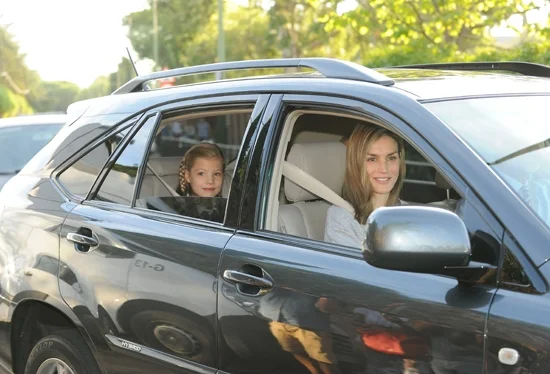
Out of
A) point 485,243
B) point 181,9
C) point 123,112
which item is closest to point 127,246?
point 123,112

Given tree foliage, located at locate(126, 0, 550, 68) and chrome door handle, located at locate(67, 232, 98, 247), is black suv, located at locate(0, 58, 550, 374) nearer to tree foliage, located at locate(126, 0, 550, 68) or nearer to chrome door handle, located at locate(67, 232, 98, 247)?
chrome door handle, located at locate(67, 232, 98, 247)

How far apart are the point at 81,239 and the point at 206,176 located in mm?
939

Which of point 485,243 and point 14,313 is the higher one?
point 485,243

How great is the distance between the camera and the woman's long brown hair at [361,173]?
3.45 meters

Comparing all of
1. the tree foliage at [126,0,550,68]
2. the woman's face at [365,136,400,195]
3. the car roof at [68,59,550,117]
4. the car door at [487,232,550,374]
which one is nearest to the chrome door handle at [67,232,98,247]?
the car roof at [68,59,550,117]

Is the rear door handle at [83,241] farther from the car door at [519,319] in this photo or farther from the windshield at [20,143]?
the windshield at [20,143]

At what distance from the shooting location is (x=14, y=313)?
4.06 metres

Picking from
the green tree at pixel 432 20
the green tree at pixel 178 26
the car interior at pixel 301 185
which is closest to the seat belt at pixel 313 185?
the car interior at pixel 301 185

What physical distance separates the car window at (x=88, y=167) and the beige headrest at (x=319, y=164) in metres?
0.72

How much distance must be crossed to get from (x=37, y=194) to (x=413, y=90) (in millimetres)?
1989

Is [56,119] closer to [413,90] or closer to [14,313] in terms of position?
[14,313]

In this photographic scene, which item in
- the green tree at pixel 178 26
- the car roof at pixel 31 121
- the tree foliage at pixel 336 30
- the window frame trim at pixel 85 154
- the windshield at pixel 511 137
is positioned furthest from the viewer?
the green tree at pixel 178 26

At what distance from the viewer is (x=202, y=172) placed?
14.8 ft

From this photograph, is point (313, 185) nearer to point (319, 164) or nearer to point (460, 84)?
Answer: point (319, 164)
